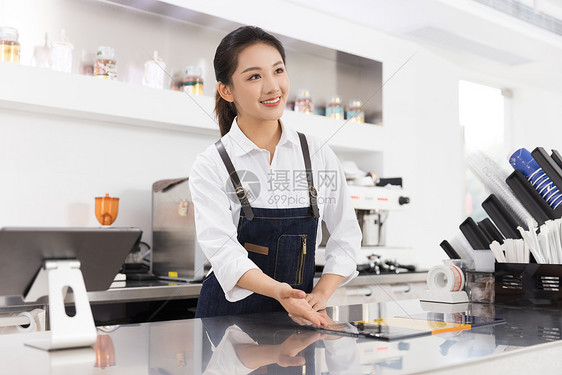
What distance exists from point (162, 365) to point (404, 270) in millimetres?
2655

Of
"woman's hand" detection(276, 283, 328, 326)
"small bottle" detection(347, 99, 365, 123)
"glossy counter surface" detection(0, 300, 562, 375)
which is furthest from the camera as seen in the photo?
"small bottle" detection(347, 99, 365, 123)

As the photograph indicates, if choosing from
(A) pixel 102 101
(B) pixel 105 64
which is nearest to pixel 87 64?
(B) pixel 105 64

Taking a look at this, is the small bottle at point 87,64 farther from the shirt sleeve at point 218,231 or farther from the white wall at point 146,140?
the shirt sleeve at point 218,231

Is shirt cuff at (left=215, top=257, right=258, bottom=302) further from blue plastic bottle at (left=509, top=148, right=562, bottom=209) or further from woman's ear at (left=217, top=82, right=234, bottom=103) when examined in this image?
blue plastic bottle at (left=509, top=148, right=562, bottom=209)

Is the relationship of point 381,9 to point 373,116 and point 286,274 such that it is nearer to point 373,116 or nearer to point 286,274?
point 373,116

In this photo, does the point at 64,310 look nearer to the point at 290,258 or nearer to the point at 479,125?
the point at 290,258

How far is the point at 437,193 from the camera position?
14.4 ft

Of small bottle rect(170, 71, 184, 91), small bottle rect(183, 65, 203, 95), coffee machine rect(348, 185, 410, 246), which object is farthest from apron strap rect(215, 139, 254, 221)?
coffee machine rect(348, 185, 410, 246)

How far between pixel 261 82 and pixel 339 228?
485 mm

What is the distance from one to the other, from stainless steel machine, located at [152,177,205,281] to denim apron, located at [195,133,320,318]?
97 centimetres

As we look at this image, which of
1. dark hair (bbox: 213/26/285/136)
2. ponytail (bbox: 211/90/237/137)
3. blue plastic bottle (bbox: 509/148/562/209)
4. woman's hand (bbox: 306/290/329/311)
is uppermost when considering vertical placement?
dark hair (bbox: 213/26/285/136)

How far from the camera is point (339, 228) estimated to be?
5.55 ft

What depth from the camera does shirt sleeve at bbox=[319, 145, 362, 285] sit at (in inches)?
63.7

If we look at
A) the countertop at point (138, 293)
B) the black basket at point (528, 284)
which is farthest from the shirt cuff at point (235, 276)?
the countertop at point (138, 293)
